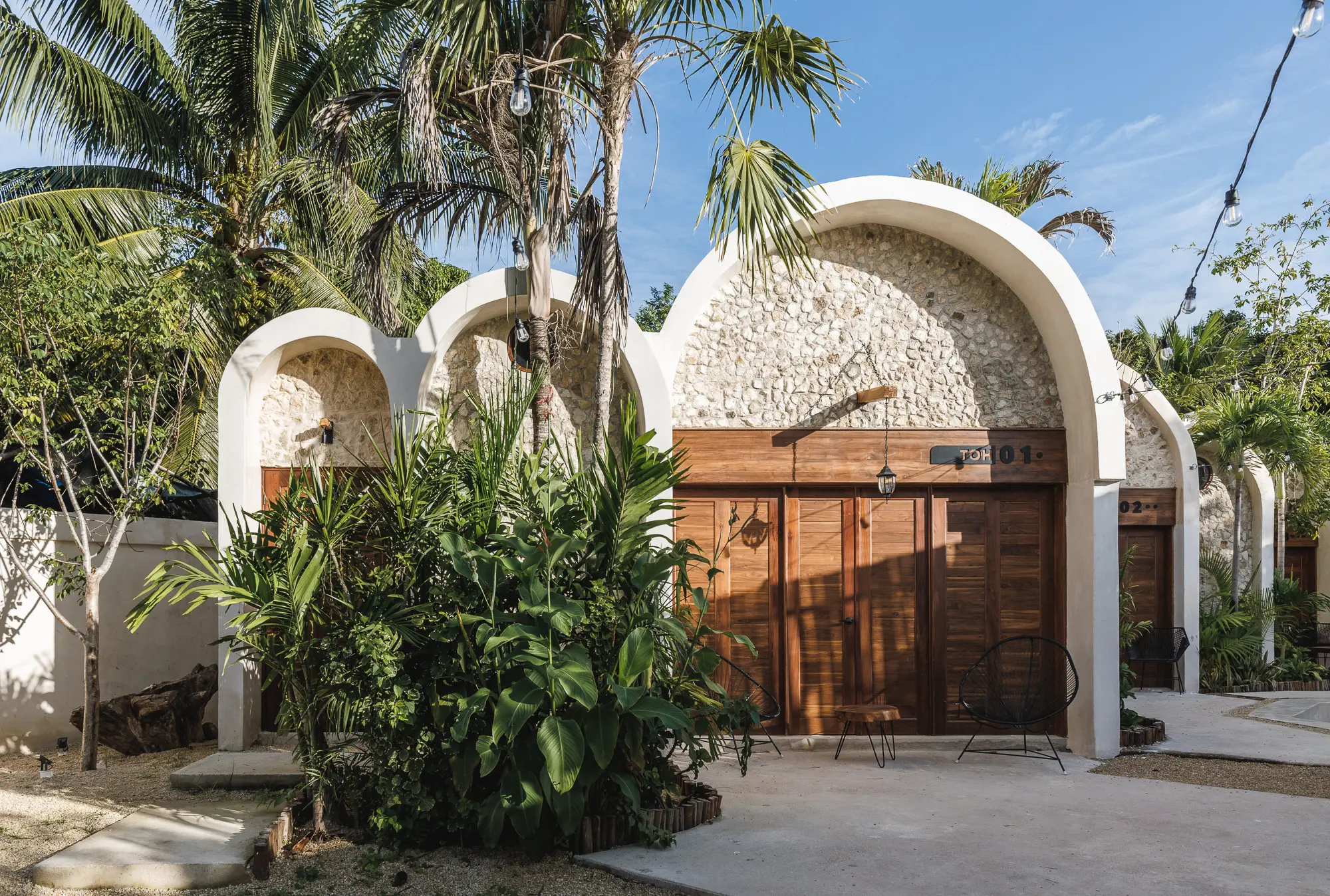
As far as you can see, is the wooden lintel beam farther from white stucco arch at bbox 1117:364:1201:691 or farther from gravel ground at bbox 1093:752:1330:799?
white stucco arch at bbox 1117:364:1201:691

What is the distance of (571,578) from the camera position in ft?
14.9

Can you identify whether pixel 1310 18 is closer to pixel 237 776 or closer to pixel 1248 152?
pixel 1248 152

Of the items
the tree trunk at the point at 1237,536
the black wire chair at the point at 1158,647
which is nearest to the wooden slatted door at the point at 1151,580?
the black wire chair at the point at 1158,647

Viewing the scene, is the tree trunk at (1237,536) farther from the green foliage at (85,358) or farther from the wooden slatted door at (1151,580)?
the green foliage at (85,358)

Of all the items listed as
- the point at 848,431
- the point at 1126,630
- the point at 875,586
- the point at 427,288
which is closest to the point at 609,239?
the point at 848,431

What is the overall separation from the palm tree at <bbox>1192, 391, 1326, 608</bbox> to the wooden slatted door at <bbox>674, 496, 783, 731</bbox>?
725cm

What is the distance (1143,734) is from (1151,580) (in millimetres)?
4619

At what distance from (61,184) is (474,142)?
7.32m

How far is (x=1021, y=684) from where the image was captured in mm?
7074

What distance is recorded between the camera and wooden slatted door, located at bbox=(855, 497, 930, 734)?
7.22 metres

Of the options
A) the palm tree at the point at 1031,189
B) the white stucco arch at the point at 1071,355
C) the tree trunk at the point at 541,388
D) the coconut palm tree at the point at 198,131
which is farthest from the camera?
the palm tree at the point at 1031,189

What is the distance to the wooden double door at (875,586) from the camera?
Answer: 7207mm

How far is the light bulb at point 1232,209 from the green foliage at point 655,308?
62.1 ft

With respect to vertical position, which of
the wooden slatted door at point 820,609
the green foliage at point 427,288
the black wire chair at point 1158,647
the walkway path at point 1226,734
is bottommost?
the walkway path at point 1226,734
